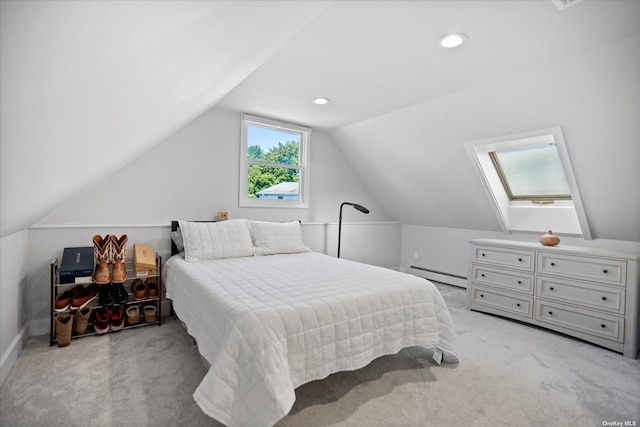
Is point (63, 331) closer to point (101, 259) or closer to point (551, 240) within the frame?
point (101, 259)

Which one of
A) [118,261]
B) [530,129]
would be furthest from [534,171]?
[118,261]

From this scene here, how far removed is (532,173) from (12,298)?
477cm

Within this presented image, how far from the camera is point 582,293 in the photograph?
2.71 meters

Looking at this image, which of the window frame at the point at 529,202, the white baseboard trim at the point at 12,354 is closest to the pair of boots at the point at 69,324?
the white baseboard trim at the point at 12,354

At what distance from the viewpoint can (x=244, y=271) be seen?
2.45 meters

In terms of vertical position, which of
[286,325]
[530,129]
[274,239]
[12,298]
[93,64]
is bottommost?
[12,298]

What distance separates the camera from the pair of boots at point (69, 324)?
233 centimetres

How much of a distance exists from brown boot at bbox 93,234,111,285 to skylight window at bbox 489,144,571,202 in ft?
13.0

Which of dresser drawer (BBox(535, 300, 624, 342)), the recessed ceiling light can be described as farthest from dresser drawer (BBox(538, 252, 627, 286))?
the recessed ceiling light

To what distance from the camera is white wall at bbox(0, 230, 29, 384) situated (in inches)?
75.1

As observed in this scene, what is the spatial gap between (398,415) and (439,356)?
69 centimetres

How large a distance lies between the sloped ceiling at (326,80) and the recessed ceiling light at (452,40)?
0.05m

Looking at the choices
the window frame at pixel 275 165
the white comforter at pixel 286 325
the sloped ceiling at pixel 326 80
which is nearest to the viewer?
the sloped ceiling at pixel 326 80

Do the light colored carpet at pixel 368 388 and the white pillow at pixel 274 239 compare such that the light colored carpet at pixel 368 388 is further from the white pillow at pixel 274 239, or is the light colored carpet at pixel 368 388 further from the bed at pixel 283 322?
the white pillow at pixel 274 239
